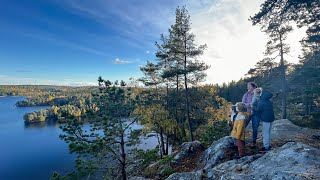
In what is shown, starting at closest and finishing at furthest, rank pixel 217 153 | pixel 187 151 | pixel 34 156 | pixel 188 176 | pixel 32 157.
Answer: pixel 188 176
pixel 217 153
pixel 187 151
pixel 32 157
pixel 34 156

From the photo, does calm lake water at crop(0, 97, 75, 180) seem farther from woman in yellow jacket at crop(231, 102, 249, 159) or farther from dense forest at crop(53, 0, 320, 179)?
woman in yellow jacket at crop(231, 102, 249, 159)

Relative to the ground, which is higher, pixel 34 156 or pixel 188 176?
pixel 188 176

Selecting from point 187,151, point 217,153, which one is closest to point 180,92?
point 187,151

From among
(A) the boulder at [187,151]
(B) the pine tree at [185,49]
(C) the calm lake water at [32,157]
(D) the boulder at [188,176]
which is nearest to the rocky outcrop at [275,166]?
(D) the boulder at [188,176]

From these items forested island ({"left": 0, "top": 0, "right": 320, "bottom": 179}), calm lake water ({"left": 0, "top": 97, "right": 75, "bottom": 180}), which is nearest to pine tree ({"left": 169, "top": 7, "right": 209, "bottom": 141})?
forested island ({"left": 0, "top": 0, "right": 320, "bottom": 179})

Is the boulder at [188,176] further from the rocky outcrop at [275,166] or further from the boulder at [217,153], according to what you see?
the boulder at [217,153]

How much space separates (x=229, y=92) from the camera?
52.6m

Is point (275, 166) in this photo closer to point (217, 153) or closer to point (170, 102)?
point (217, 153)

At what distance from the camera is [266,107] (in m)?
4.67

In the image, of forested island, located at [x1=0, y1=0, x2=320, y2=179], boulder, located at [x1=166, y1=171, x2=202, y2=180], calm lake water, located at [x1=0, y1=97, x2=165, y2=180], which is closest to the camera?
boulder, located at [x1=166, y1=171, x2=202, y2=180]

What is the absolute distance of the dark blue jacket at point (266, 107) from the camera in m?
4.66

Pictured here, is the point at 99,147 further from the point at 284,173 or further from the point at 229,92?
the point at 229,92

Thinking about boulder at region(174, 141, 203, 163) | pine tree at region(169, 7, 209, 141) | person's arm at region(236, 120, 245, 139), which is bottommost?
boulder at region(174, 141, 203, 163)

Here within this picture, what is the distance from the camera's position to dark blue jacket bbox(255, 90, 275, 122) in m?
4.66
